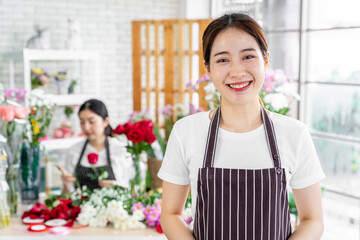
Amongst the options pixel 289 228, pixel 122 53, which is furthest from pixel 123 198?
pixel 122 53

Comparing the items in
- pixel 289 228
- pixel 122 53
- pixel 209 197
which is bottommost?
pixel 289 228

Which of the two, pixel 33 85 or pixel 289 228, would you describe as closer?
pixel 289 228

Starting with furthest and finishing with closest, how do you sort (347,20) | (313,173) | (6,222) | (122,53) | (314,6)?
(122,53)
(314,6)
(347,20)
(6,222)
(313,173)

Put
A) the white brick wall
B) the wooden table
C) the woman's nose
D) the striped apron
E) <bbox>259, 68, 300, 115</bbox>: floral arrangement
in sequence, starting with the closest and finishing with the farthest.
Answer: the woman's nose < the wooden table < <bbox>259, 68, 300, 115</bbox>: floral arrangement < the striped apron < the white brick wall

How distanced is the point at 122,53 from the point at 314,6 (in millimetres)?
2878

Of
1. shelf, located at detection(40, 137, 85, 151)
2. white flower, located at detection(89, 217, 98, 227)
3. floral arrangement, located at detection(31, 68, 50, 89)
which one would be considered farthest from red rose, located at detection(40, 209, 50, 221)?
floral arrangement, located at detection(31, 68, 50, 89)

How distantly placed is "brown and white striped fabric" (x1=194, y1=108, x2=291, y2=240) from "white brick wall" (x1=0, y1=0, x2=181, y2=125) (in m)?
5.04

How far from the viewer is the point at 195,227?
165cm

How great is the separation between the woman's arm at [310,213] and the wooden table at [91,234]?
3.08 feet

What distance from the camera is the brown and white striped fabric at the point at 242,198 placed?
5.07 ft

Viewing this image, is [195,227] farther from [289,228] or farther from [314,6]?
[314,6]

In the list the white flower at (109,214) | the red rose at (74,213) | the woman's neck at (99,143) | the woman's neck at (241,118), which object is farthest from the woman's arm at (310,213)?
the woman's neck at (99,143)

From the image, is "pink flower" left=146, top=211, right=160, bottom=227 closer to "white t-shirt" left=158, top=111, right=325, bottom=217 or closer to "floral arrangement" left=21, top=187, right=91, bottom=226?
"floral arrangement" left=21, top=187, right=91, bottom=226

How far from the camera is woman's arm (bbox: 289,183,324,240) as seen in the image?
155 cm
